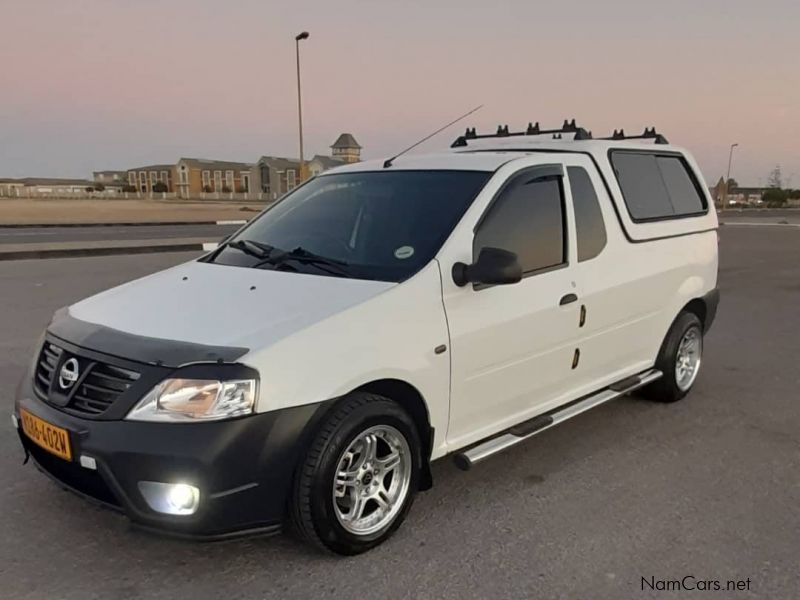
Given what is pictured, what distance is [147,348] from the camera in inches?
109

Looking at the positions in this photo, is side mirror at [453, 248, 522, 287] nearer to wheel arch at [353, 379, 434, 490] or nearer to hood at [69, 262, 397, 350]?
hood at [69, 262, 397, 350]

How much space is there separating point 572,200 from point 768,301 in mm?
7482

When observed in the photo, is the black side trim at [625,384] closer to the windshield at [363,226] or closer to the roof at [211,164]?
the windshield at [363,226]

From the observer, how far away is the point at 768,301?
10039 millimetres

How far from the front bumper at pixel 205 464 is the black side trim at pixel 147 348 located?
0.26m

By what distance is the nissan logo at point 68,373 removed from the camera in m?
2.88

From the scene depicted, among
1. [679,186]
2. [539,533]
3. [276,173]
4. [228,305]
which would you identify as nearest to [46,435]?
[228,305]

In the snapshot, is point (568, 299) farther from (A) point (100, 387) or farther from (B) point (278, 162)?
(B) point (278, 162)

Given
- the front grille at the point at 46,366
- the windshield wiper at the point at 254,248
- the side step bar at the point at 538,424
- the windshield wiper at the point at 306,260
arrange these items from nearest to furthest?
the front grille at the point at 46,366 → the side step bar at the point at 538,424 → the windshield wiper at the point at 306,260 → the windshield wiper at the point at 254,248

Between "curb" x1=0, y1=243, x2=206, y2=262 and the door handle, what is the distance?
10602mm

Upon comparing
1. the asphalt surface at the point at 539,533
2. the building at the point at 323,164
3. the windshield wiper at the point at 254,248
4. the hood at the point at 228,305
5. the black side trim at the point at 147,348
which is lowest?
the asphalt surface at the point at 539,533

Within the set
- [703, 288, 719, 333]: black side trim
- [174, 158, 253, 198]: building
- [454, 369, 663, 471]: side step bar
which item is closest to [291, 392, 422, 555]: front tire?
[454, 369, 663, 471]: side step bar

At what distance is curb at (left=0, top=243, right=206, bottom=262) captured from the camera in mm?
14508

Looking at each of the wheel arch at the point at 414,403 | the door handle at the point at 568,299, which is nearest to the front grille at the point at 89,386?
the wheel arch at the point at 414,403
